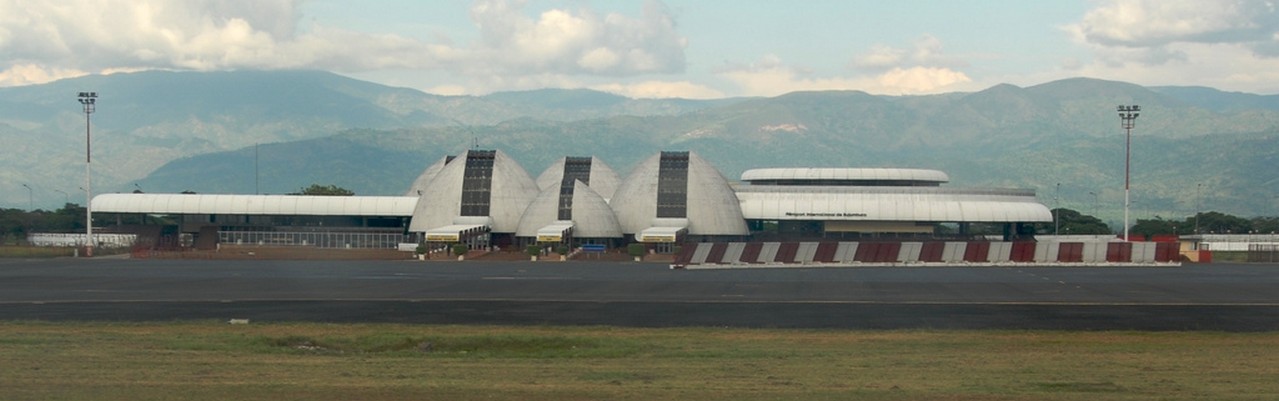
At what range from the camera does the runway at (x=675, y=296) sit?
172ft

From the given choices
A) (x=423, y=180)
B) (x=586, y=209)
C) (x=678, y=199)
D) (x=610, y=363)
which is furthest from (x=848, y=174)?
Answer: (x=610, y=363)

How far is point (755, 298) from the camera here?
207ft

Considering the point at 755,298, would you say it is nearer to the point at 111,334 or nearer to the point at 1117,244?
the point at 111,334

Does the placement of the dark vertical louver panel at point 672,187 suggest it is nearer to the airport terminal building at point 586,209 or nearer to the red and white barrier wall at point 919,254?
the airport terminal building at point 586,209

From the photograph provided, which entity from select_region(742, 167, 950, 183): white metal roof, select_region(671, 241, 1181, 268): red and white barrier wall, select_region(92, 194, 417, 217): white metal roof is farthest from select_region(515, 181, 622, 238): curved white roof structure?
select_region(671, 241, 1181, 268): red and white barrier wall

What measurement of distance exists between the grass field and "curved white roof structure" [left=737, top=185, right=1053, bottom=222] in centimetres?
10729

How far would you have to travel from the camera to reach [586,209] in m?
139

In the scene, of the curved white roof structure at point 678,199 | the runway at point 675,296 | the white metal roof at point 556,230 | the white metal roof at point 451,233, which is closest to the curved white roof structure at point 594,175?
the curved white roof structure at point 678,199

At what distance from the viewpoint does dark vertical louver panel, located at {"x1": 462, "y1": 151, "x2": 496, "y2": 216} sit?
148 metres

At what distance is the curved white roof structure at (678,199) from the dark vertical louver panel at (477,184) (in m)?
12.8

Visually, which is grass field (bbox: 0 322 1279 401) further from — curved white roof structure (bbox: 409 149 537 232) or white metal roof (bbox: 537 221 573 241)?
curved white roof structure (bbox: 409 149 537 232)

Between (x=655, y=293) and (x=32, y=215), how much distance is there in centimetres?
14571

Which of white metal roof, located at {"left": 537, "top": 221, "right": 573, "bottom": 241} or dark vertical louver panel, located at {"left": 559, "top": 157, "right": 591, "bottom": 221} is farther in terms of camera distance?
dark vertical louver panel, located at {"left": 559, "top": 157, "right": 591, "bottom": 221}

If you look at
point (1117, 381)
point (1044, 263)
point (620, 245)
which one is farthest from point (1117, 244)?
point (1117, 381)
